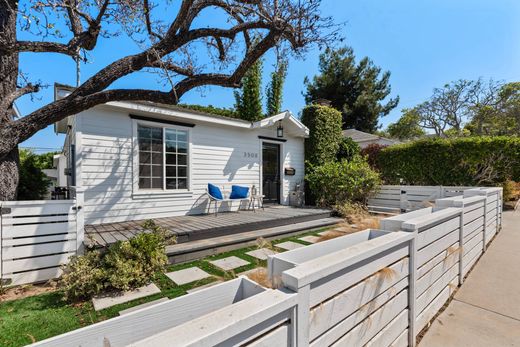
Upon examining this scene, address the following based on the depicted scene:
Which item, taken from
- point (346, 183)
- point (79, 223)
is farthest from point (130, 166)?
point (346, 183)

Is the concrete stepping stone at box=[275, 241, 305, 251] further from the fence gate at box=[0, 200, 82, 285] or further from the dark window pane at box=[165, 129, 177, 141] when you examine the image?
the dark window pane at box=[165, 129, 177, 141]

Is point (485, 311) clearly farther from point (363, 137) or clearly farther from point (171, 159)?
point (363, 137)

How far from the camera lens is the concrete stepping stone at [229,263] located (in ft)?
11.9

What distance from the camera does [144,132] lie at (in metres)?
5.78

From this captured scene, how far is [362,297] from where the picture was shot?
1.43 m

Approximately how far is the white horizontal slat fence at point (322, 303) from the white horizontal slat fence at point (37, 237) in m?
3.22

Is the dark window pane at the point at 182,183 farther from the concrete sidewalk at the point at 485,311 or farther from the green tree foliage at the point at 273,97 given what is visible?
the green tree foliage at the point at 273,97

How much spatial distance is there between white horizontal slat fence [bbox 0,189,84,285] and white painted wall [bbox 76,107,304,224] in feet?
6.04

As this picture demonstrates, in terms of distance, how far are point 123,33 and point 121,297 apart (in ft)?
13.4

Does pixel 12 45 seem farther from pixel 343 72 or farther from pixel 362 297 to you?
pixel 343 72

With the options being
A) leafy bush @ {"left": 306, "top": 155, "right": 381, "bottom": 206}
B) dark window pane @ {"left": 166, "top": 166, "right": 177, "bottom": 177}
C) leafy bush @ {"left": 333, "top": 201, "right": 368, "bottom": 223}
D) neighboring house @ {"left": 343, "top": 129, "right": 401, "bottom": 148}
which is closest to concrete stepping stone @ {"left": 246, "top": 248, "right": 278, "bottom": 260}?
dark window pane @ {"left": 166, "top": 166, "right": 177, "bottom": 177}

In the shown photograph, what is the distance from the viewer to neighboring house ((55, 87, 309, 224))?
5.10 meters

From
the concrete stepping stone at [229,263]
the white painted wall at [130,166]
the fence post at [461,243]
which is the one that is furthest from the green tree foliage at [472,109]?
the concrete stepping stone at [229,263]

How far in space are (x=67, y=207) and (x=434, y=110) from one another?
2813 cm
